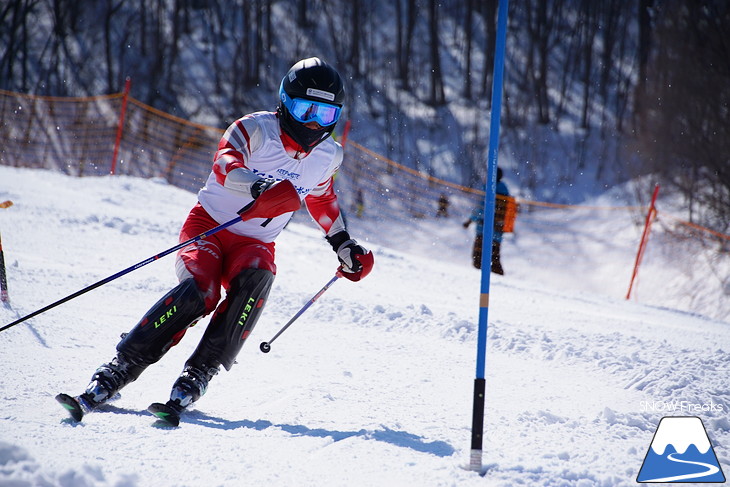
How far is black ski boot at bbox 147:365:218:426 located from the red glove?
2.39ft

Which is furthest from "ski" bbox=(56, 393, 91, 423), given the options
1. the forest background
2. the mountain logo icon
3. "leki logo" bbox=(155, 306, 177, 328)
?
the forest background

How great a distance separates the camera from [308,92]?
322 centimetres

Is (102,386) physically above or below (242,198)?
below

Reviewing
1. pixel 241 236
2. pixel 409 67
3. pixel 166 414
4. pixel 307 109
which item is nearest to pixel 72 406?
pixel 166 414

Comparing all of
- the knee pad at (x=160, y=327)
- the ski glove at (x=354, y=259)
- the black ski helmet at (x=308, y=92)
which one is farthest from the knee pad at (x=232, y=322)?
the black ski helmet at (x=308, y=92)

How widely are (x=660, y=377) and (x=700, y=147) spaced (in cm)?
1360

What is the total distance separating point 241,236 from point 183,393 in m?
0.87

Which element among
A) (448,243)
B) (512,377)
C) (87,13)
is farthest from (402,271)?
(87,13)

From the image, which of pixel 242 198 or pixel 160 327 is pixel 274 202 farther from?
pixel 160 327

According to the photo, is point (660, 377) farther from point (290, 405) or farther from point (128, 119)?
point (128, 119)

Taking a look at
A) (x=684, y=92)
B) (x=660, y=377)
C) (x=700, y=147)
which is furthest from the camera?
(x=684, y=92)

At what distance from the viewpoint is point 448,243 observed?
16156mm

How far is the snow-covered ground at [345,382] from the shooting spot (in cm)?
232

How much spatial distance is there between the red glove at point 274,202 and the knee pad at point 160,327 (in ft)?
1.50
